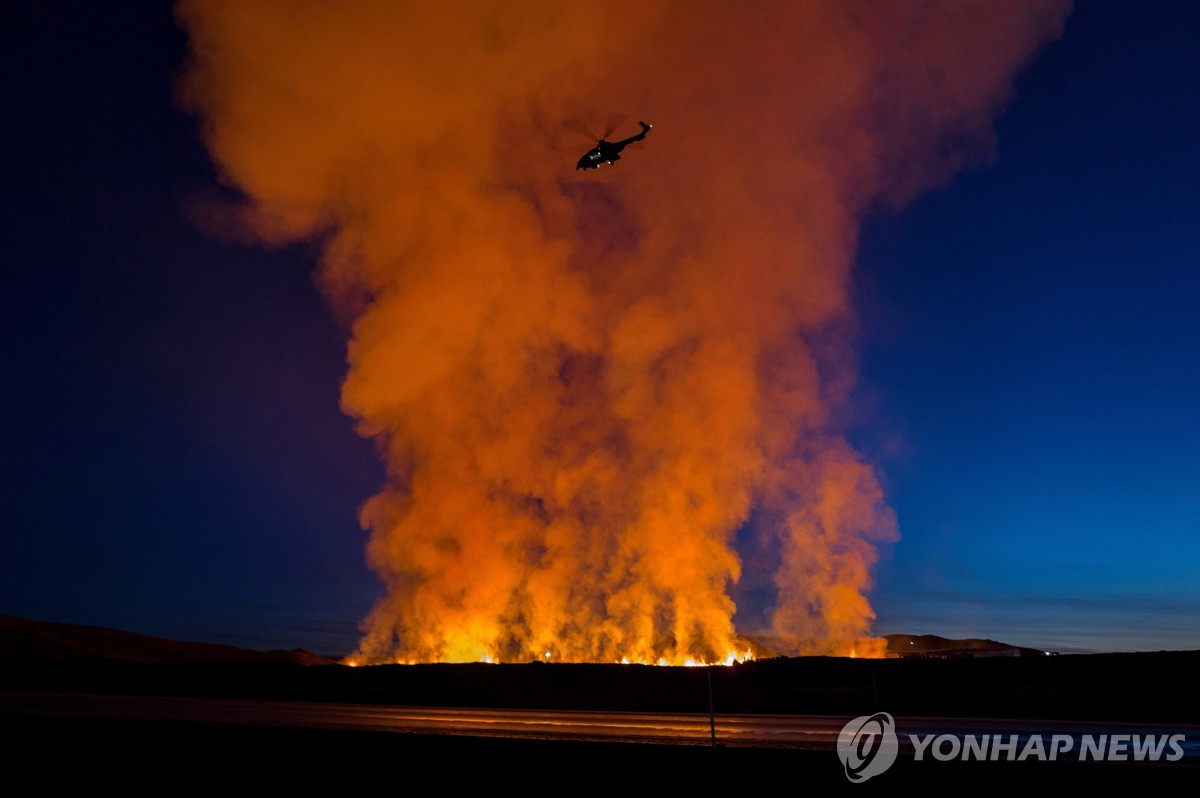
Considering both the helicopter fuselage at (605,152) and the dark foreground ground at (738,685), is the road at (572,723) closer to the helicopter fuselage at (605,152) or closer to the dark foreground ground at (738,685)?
the dark foreground ground at (738,685)

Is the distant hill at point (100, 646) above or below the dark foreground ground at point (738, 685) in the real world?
above

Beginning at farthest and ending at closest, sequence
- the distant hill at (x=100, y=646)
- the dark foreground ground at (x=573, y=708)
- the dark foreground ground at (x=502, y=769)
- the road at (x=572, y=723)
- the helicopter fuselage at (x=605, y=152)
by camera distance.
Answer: the distant hill at (x=100, y=646) → the helicopter fuselage at (x=605, y=152) → the road at (x=572, y=723) → the dark foreground ground at (x=573, y=708) → the dark foreground ground at (x=502, y=769)
